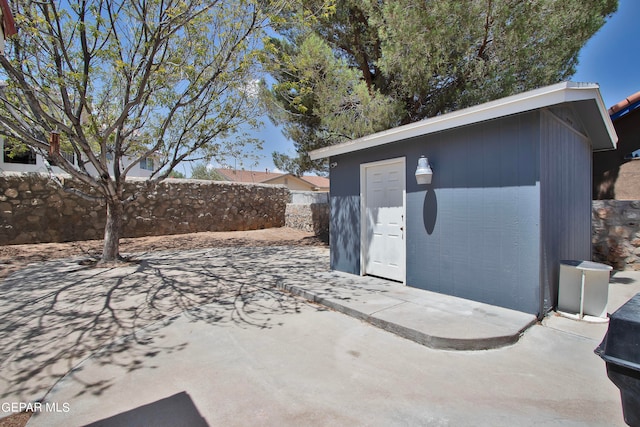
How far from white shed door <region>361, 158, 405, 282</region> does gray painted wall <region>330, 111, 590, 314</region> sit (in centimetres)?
A: 23

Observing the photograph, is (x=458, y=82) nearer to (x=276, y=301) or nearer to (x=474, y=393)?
(x=276, y=301)

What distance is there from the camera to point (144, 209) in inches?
389

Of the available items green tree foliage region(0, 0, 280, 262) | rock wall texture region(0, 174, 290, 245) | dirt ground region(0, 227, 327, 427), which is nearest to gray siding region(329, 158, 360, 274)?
green tree foliage region(0, 0, 280, 262)

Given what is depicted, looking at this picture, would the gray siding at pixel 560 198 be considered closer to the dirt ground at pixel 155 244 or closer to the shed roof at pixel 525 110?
the shed roof at pixel 525 110

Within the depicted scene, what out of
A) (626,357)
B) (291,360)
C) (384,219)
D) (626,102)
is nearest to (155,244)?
(384,219)

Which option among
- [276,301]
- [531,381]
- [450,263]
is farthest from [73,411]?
[450,263]

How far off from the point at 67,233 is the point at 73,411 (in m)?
8.47

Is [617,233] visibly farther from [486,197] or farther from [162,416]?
[162,416]

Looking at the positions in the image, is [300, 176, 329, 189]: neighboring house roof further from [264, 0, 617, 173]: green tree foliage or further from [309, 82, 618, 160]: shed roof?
[309, 82, 618, 160]: shed roof

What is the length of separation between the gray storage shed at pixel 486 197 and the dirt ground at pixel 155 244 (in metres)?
5.29

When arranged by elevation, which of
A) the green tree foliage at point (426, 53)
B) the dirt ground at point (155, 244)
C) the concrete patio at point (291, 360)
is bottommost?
the concrete patio at point (291, 360)

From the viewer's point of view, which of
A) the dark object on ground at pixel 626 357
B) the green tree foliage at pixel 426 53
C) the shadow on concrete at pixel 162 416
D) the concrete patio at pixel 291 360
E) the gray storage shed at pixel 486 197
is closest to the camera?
the dark object on ground at pixel 626 357

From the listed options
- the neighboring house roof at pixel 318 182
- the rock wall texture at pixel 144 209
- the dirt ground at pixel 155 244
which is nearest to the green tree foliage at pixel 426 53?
the dirt ground at pixel 155 244

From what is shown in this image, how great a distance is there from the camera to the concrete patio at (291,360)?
2.12m
